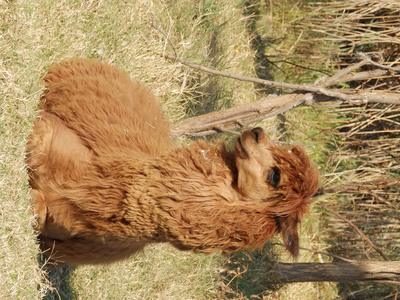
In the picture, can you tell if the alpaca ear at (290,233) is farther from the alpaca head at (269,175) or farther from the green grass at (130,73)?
the green grass at (130,73)

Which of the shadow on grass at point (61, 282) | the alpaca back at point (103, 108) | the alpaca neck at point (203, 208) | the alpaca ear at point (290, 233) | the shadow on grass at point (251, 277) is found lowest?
the shadow on grass at point (251, 277)

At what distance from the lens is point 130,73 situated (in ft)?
18.0

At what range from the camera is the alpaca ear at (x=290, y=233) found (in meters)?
3.41

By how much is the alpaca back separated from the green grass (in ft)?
0.58

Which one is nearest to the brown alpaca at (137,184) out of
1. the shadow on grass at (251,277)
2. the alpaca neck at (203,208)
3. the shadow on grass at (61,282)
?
the alpaca neck at (203,208)

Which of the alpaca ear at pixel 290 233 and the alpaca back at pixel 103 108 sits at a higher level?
the alpaca back at pixel 103 108

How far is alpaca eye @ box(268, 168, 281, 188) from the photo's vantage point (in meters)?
3.27

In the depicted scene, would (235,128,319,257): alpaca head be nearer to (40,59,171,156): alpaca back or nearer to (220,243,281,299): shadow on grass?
(40,59,171,156): alpaca back

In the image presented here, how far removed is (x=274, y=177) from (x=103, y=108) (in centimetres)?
143

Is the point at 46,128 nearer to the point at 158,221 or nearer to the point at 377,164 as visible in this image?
the point at 158,221

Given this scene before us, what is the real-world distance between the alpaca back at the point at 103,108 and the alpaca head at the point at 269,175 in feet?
2.84

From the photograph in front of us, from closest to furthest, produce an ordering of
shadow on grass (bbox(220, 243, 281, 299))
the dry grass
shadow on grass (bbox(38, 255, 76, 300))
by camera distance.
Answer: the dry grass < shadow on grass (bbox(38, 255, 76, 300)) < shadow on grass (bbox(220, 243, 281, 299))

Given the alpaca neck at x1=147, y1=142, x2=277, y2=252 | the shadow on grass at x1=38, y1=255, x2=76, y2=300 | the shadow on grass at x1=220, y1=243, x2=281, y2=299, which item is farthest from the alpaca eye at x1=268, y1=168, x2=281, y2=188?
the shadow on grass at x1=220, y1=243, x2=281, y2=299

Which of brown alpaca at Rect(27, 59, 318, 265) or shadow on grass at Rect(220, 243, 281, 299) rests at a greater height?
brown alpaca at Rect(27, 59, 318, 265)
